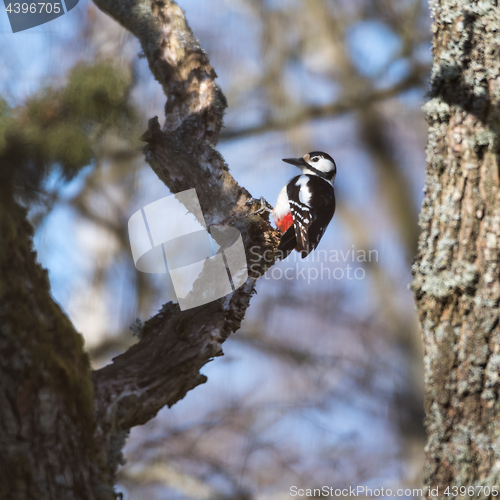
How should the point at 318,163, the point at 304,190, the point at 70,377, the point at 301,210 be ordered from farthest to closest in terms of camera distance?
1. the point at 318,163
2. the point at 304,190
3. the point at 301,210
4. the point at 70,377

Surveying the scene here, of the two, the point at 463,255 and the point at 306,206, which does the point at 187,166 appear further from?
the point at 463,255

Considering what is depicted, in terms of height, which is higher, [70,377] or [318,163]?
[318,163]

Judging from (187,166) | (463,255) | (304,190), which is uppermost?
(304,190)

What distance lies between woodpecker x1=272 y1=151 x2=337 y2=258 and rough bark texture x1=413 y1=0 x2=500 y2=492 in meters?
0.99

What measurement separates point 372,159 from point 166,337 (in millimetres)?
4538

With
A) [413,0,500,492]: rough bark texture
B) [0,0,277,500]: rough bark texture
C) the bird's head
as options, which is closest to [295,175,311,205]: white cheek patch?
the bird's head

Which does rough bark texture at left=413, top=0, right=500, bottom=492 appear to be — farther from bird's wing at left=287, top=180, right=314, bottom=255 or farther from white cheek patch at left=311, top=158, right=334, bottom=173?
white cheek patch at left=311, top=158, right=334, bottom=173

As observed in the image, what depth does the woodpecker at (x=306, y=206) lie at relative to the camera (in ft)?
8.13

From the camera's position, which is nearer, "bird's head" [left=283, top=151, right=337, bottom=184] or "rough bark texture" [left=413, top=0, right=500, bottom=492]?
"rough bark texture" [left=413, top=0, right=500, bottom=492]

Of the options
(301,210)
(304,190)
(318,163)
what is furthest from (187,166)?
(318,163)

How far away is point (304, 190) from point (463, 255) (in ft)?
6.08

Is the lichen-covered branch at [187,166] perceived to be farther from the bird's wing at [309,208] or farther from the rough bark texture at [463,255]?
the rough bark texture at [463,255]

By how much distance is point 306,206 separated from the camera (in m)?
2.87

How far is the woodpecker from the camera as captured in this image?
97.6 inches
